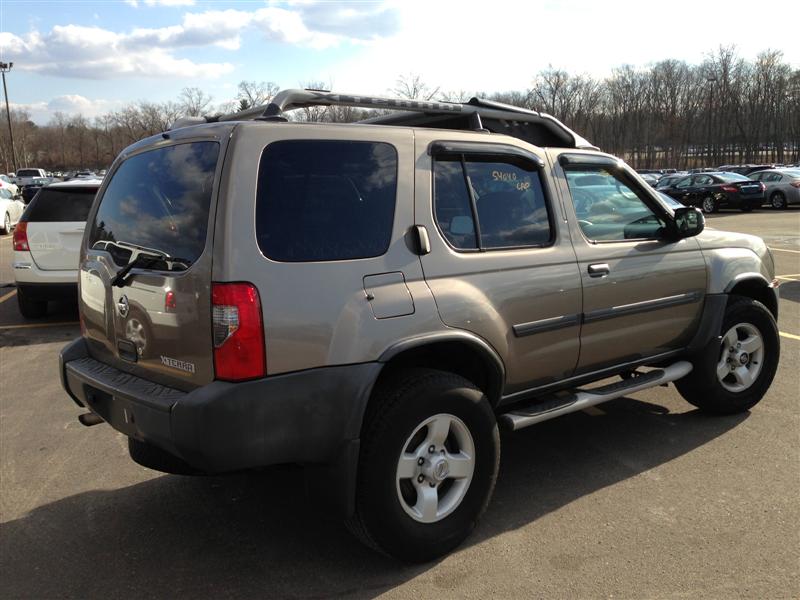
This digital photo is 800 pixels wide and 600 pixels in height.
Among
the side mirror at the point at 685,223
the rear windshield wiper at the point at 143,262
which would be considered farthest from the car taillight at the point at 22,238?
the side mirror at the point at 685,223

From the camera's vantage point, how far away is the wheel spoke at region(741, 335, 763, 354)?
4.60 meters

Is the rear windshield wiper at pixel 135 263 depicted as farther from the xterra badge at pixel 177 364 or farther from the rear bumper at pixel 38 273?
the rear bumper at pixel 38 273

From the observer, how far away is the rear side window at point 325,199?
2639 millimetres

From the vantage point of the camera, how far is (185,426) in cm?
253

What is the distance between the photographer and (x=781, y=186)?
25.4m

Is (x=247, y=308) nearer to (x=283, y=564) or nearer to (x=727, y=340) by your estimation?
(x=283, y=564)

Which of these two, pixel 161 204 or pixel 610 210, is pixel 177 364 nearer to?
pixel 161 204

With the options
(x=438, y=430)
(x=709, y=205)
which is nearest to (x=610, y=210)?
(x=438, y=430)

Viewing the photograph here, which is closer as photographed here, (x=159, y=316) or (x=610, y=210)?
(x=159, y=316)

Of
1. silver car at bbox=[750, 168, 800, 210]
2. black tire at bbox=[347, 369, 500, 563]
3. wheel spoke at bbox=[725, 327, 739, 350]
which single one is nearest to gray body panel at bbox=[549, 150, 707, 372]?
wheel spoke at bbox=[725, 327, 739, 350]

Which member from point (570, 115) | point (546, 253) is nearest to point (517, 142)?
point (546, 253)

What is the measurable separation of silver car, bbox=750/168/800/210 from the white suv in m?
25.5

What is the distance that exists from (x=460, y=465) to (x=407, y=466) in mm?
301

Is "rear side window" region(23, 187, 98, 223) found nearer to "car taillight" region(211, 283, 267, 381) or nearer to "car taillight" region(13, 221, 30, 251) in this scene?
"car taillight" region(13, 221, 30, 251)
